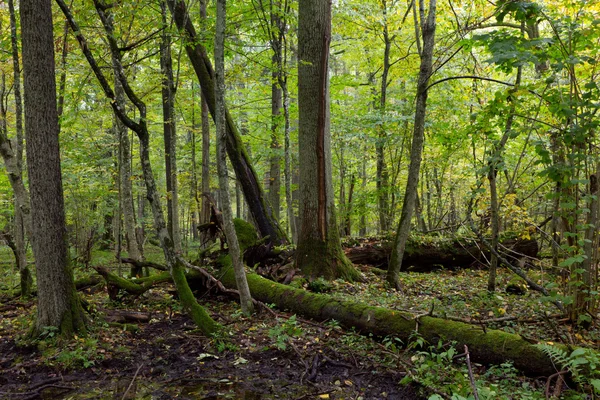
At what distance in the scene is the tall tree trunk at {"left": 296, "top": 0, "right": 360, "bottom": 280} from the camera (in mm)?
7496

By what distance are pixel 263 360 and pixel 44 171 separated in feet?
12.2

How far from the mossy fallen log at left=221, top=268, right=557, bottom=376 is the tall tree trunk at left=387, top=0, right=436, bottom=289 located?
75.1 inches

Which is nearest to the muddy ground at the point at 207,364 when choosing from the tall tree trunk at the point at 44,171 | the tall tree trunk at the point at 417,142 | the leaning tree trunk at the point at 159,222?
the leaning tree trunk at the point at 159,222

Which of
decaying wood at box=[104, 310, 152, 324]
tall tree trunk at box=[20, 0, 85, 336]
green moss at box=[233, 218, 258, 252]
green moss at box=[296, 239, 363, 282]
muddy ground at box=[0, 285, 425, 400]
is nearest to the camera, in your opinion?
muddy ground at box=[0, 285, 425, 400]

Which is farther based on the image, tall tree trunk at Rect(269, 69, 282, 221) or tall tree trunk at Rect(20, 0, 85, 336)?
tall tree trunk at Rect(269, 69, 282, 221)

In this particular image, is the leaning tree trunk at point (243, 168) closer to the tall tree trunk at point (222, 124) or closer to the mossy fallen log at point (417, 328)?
the mossy fallen log at point (417, 328)

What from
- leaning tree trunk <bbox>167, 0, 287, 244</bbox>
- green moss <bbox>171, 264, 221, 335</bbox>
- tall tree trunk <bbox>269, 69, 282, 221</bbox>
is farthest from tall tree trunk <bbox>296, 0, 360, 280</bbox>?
tall tree trunk <bbox>269, 69, 282, 221</bbox>

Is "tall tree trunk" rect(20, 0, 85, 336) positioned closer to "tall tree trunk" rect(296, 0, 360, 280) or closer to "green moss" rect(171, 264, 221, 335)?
"green moss" rect(171, 264, 221, 335)

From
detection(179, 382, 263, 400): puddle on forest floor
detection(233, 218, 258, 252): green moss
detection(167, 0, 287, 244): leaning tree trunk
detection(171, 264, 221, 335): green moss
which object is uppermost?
detection(167, 0, 287, 244): leaning tree trunk

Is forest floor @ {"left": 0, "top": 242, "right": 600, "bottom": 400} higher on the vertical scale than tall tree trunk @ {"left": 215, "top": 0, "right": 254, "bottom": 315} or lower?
lower

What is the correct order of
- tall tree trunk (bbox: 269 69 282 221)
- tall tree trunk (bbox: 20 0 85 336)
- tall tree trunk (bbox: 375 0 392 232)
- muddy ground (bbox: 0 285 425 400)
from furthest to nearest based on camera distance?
tall tree trunk (bbox: 269 69 282 221), tall tree trunk (bbox: 375 0 392 232), tall tree trunk (bbox: 20 0 85 336), muddy ground (bbox: 0 285 425 400)

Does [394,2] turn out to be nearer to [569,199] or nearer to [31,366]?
[569,199]

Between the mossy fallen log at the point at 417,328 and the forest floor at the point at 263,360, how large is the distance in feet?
0.36

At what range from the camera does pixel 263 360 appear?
4668mm
